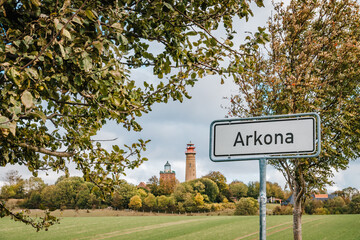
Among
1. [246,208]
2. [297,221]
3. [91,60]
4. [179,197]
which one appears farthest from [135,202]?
[91,60]

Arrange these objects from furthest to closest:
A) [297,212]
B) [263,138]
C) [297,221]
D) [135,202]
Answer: [135,202], [297,212], [297,221], [263,138]

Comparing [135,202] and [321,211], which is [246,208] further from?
Result: [135,202]

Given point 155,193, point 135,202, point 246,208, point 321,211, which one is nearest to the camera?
point 321,211

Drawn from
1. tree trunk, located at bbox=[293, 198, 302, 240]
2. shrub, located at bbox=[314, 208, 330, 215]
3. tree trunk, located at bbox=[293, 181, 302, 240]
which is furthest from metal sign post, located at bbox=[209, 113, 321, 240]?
shrub, located at bbox=[314, 208, 330, 215]

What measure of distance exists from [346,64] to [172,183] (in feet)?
307

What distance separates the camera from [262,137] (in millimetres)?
3393

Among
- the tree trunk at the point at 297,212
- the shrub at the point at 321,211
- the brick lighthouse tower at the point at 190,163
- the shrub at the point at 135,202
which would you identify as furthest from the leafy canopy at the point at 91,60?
the brick lighthouse tower at the point at 190,163

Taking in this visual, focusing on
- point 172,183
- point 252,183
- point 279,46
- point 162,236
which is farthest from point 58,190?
point 279,46

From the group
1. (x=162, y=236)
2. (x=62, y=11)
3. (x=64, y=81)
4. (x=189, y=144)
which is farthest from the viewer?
(x=189, y=144)

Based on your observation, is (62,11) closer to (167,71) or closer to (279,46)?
(167,71)

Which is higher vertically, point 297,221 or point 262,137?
point 262,137

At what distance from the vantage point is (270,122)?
3430mm

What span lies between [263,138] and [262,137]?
15 millimetres

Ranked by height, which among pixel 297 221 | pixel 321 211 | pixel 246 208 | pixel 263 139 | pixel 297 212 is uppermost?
pixel 263 139
